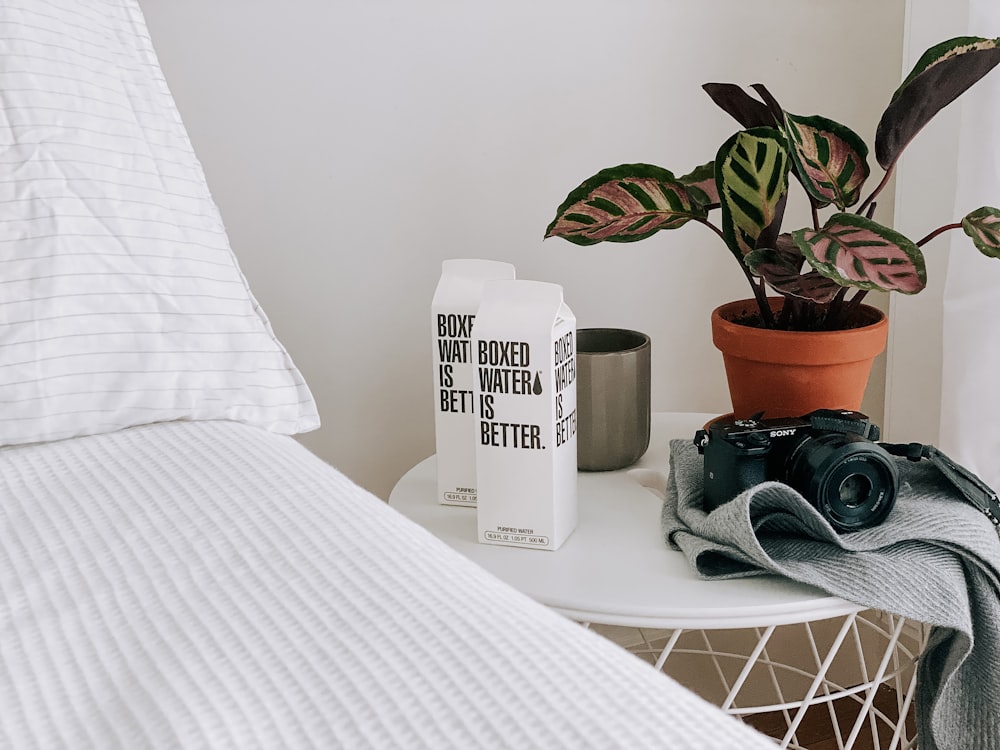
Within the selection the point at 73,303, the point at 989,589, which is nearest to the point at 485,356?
the point at 73,303

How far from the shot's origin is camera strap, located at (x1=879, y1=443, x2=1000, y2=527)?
83cm

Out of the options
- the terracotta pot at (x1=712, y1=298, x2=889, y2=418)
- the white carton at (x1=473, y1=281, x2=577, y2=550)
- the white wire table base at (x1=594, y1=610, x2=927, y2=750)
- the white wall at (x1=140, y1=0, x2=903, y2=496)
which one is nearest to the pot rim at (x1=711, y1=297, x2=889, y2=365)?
the terracotta pot at (x1=712, y1=298, x2=889, y2=418)

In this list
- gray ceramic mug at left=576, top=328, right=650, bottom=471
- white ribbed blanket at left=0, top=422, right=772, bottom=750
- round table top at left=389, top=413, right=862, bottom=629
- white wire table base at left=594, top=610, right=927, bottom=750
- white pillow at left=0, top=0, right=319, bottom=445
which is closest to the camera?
white ribbed blanket at left=0, top=422, right=772, bottom=750

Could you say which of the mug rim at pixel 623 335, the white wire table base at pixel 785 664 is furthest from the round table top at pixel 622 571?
the white wire table base at pixel 785 664

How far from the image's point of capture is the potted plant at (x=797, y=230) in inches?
33.7

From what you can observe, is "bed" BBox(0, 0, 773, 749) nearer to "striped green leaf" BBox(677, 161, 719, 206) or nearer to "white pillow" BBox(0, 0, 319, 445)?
"white pillow" BBox(0, 0, 319, 445)

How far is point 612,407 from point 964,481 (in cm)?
33

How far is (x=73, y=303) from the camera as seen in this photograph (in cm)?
63

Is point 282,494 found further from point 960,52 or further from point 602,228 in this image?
point 960,52

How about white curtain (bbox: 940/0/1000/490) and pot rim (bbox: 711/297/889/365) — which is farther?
white curtain (bbox: 940/0/1000/490)

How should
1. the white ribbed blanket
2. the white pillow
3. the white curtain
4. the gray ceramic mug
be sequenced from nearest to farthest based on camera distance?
the white ribbed blanket, the white pillow, the gray ceramic mug, the white curtain

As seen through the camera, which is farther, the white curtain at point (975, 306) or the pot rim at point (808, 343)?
the white curtain at point (975, 306)

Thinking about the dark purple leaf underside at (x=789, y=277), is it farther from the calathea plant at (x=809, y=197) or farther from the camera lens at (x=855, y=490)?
the camera lens at (x=855, y=490)

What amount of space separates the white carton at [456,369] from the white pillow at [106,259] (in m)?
0.19
